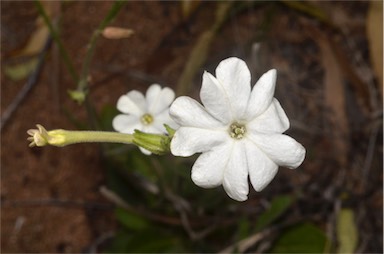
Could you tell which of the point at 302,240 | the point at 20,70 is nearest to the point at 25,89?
the point at 20,70

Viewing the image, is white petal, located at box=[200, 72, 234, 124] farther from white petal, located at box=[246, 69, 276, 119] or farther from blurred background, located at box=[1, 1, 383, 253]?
blurred background, located at box=[1, 1, 383, 253]

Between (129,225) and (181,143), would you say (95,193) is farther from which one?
(181,143)

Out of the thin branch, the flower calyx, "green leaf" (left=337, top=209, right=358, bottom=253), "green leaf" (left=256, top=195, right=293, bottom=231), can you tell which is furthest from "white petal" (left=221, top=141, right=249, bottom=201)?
the thin branch

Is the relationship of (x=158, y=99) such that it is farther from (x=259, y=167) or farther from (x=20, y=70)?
(x=20, y=70)

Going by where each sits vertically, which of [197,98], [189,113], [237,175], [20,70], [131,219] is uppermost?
[20,70]

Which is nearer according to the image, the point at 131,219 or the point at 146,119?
the point at 146,119

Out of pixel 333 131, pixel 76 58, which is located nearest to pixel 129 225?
pixel 76 58

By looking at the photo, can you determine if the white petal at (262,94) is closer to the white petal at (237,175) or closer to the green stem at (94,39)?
the white petal at (237,175)
